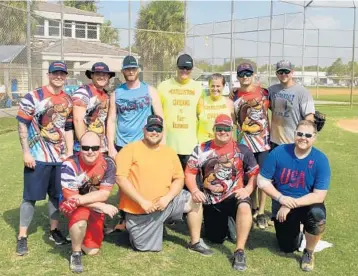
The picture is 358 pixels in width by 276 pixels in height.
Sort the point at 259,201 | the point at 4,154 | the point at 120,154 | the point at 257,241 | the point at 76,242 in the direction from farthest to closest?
the point at 4,154 → the point at 259,201 → the point at 257,241 → the point at 120,154 → the point at 76,242

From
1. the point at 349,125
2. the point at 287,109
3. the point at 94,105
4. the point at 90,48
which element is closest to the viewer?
the point at 94,105

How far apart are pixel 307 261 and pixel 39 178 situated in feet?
8.90

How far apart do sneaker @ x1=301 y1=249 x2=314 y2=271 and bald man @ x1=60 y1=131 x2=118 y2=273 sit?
1819 mm

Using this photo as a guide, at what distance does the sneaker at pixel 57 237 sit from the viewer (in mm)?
4894

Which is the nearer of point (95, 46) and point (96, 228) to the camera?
point (96, 228)

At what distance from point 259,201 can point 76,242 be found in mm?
2454

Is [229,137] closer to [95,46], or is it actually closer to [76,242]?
[76,242]

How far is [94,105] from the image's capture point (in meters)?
4.82

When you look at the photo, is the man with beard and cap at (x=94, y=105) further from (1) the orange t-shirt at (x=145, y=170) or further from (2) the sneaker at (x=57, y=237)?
(2) the sneaker at (x=57, y=237)

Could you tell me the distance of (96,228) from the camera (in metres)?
4.67

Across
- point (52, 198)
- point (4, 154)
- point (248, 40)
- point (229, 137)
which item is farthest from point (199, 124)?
point (248, 40)

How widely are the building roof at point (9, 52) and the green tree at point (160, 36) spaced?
19.2ft

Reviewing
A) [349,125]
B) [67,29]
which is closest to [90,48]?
[67,29]

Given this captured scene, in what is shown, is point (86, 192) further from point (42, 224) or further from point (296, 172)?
point (296, 172)
